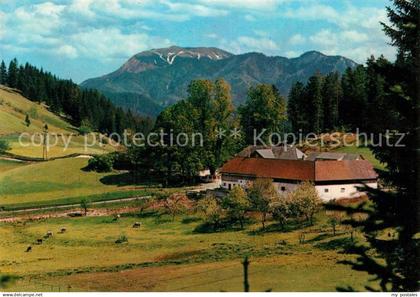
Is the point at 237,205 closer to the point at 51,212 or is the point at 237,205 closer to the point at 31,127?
the point at 51,212

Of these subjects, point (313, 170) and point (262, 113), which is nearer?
point (313, 170)

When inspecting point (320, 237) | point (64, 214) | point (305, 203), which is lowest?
point (320, 237)

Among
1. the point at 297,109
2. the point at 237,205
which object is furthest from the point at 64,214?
the point at 297,109

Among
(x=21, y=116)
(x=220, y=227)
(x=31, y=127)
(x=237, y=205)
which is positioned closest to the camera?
(x=220, y=227)

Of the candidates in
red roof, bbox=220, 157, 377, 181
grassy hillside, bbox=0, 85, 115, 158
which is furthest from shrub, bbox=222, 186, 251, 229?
grassy hillside, bbox=0, 85, 115, 158

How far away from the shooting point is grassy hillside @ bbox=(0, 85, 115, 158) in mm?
91463

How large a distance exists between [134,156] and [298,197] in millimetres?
36903

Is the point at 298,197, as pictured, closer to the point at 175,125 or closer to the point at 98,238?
the point at 98,238

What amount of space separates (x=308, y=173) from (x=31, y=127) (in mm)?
80978

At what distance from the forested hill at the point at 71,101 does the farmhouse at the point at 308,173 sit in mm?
81520

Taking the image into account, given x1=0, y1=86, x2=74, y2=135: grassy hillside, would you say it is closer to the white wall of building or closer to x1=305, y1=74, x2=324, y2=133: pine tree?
x1=305, y1=74, x2=324, y2=133: pine tree

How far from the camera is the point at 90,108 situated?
140 m

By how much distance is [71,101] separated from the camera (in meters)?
144

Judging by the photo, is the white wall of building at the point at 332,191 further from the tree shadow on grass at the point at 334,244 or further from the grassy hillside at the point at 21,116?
the grassy hillside at the point at 21,116
